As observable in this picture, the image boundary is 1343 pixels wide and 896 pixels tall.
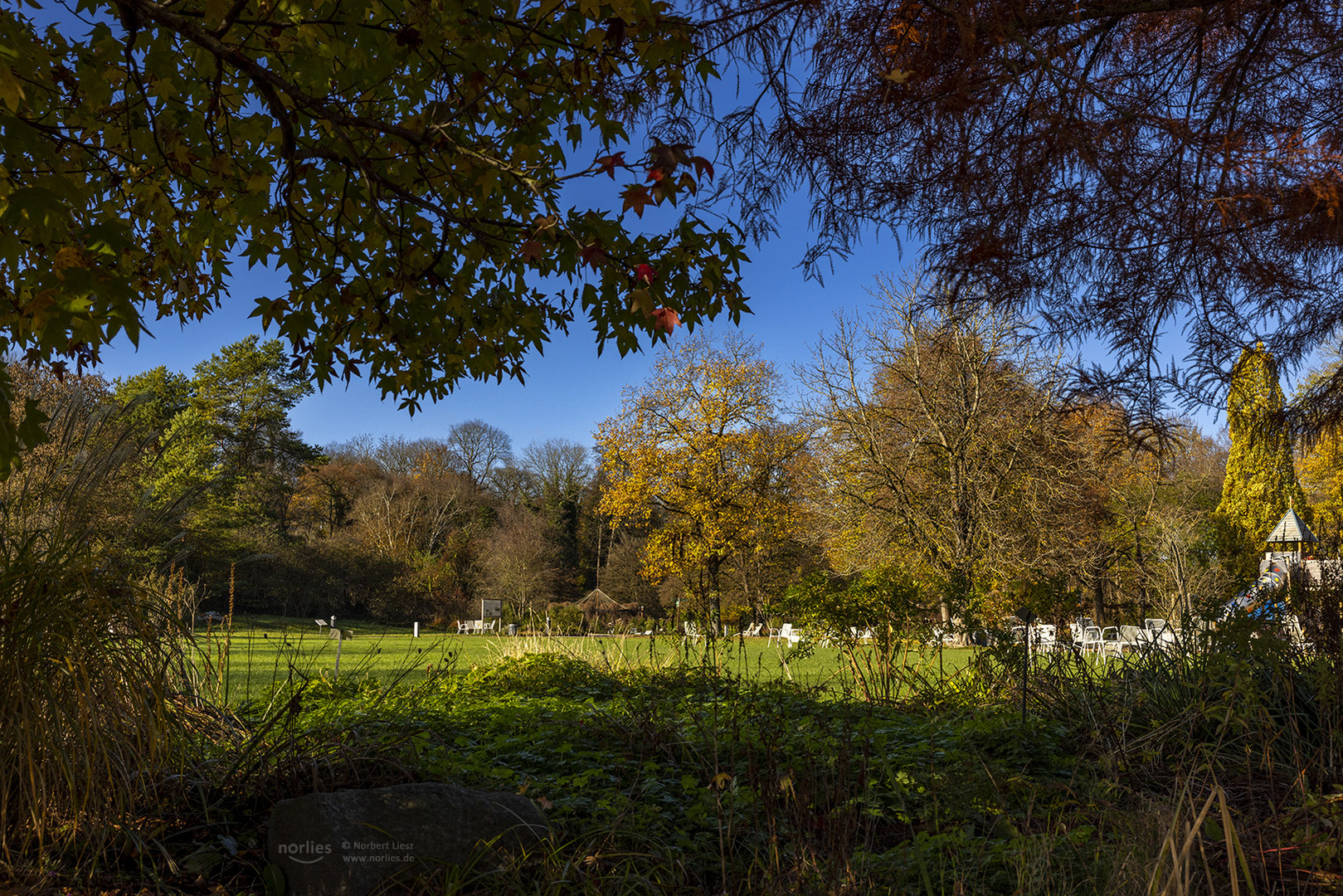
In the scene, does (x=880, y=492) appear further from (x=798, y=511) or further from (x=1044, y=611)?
(x=1044, y=611)

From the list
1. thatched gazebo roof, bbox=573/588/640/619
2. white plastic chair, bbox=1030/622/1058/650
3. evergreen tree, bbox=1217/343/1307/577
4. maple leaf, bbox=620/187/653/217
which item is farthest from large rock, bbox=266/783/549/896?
thatched gazebo roof, bbox=573/588/640/619

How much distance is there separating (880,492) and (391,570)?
61.8ft

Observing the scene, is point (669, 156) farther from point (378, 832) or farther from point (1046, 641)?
point (1046, 641)

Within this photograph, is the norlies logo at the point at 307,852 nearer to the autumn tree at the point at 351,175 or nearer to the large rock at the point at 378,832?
the large rock at the point at 378,832

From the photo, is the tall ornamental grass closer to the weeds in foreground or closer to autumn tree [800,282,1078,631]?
the weeds in foreground

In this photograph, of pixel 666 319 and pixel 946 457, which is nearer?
pixel 666 319

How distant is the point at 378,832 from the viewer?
8.30 feet

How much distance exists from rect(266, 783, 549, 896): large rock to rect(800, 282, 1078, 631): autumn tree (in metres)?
11.9

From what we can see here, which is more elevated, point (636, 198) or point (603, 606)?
point (636, 198)

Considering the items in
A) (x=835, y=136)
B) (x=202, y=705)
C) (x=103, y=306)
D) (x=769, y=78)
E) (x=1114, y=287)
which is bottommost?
(x=202, y=705)

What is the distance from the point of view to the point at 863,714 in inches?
197

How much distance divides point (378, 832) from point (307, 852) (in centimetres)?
22

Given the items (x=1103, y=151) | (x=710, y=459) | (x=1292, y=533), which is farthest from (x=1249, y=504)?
(x=1103, y=151)

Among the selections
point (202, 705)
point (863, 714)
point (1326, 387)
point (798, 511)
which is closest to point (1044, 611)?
point (863, 714)
